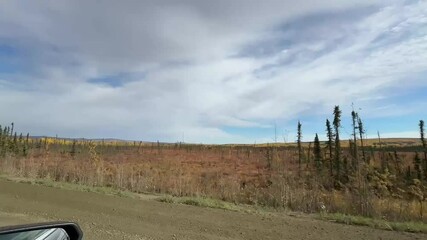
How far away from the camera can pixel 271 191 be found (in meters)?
15.5

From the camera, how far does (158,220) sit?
11555 millimetres

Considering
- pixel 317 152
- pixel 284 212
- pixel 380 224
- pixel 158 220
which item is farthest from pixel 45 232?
pixel 317 152

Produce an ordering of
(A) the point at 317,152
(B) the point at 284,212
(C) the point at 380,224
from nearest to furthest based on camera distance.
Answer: (C) the point at 380,224 < (B) the point at 284,212 < (A) the point at 317,152

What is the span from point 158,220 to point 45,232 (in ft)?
30.7

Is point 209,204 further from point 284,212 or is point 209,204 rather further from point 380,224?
point 380,224

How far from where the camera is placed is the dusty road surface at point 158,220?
10047mm

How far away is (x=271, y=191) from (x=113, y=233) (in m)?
7.46

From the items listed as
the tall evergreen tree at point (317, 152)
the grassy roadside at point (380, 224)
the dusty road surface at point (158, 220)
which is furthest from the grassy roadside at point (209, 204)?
the tall evergreen tree at point (317, 152)

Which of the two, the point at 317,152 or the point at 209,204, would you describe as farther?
the point at 317,152

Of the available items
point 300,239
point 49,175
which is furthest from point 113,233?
point 49,175

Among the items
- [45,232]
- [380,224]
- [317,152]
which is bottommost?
[380,224]

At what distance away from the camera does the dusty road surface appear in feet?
33.0

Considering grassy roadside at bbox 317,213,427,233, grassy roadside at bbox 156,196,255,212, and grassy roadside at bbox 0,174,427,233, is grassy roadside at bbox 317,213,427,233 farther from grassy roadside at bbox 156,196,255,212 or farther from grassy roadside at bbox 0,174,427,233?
grassy roadside at bbox 156,196,255,212

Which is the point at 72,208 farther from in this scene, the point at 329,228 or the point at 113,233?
the point at 329,228
